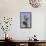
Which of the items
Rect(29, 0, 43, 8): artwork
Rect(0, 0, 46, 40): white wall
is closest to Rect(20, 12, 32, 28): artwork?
Rect(0, 0, 46, 40): white wall

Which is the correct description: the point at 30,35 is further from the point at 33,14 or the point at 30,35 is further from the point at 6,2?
the point at 6,2

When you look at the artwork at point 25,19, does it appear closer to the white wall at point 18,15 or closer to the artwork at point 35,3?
the white wall at point 18,15

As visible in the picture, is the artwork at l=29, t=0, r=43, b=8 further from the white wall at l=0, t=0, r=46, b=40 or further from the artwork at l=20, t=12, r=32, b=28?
the artwork at l=20, t=12, r=32, b=28

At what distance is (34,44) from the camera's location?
442cm

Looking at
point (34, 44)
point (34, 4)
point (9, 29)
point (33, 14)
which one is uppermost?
point (34, 4)

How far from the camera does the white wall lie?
17.3 feet

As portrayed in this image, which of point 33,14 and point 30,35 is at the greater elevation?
point 33,14

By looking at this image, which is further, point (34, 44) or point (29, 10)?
point (29, 10)

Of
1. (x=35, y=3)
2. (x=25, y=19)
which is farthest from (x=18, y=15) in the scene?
(x=35, y=3)

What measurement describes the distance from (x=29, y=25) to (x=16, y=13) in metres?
0.70

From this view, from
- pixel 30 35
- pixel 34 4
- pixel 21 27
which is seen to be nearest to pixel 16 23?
pixel 21 27

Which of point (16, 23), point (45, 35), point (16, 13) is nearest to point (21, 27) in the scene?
point (16, 23)

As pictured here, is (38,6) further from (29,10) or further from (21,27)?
(21,27)

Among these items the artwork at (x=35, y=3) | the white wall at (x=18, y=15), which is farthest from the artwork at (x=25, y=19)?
the artwork at (x=35, y=3)
